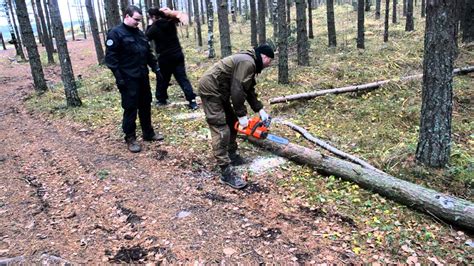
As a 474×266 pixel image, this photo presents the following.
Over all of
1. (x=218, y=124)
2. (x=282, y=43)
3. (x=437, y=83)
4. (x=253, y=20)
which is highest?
(x=253, y=20)

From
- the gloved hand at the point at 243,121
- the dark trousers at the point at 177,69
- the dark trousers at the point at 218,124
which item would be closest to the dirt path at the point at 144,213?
the dark trousers at the point at 218,124

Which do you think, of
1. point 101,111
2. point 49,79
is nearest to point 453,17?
point 101,111

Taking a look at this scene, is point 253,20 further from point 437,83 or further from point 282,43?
point 437,83

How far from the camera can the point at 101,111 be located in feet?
30.9

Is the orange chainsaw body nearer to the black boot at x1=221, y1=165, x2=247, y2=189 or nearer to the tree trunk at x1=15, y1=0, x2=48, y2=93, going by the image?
Result: the black boot at x1=221, y1=165, x2=247, y2=189

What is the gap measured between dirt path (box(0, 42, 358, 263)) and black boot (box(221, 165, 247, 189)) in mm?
120

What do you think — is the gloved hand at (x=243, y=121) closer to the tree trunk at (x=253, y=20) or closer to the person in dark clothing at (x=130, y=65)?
the person in dark clothing at (x=130, y=65)

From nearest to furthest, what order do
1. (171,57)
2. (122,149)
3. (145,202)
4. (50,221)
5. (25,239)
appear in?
1. (25,239)
2. (50,221)
3. (145,202)
4. (122,149)
5. (171,57)

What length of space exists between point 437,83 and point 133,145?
5360 mm

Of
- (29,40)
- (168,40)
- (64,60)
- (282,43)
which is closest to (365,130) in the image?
(282,43)

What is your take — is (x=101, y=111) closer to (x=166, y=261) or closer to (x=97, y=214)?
(x=97, y=214)

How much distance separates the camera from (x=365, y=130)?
7062 mm

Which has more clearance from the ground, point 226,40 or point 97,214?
point 226,40

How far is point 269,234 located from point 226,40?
10.0 meters
